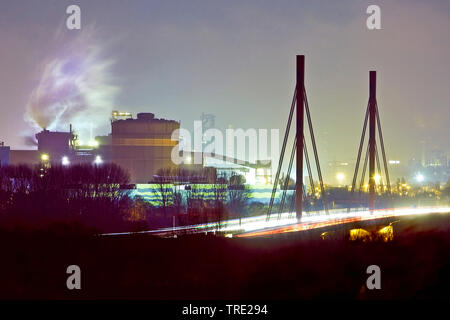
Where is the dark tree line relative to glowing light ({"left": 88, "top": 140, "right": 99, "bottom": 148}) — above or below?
below

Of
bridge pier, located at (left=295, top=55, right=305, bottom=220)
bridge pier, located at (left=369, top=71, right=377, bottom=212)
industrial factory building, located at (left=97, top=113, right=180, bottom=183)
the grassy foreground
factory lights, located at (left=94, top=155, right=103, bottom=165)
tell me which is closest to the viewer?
the grassy foreground

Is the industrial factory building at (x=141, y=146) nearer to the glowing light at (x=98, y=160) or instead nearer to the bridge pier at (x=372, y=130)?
the glowing light at (x=98, y=160)

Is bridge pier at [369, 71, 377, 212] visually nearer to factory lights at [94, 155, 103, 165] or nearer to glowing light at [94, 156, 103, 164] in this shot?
factory lights at [94, 155, 103, 165]

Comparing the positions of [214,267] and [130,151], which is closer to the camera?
[214,267]

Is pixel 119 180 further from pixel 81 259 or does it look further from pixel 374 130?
pixel 81 259

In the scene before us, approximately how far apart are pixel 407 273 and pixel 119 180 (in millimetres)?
46342

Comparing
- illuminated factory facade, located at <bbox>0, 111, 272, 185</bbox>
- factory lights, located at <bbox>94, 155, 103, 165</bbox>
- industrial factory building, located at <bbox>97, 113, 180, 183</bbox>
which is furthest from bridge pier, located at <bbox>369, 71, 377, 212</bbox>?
factory lights, located at <bbox>94, 155, 103, 165</bbox>

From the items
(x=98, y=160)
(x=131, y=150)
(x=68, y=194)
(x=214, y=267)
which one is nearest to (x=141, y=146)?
(x=131, y=150)

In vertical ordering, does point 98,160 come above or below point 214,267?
above

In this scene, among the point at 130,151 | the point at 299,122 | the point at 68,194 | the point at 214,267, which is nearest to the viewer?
the point at 214,267

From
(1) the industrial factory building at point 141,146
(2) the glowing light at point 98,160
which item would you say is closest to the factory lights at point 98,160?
(2) the glowing light at point 98,160

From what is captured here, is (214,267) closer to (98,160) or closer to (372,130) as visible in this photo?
(372,130)

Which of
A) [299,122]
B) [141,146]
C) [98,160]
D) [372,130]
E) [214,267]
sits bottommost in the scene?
[214,267]

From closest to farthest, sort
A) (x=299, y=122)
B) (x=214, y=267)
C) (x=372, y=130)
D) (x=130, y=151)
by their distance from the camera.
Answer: (x=214, y=267) → (x=299, y=122) → (x=372, y=130) → (x=130, y=151)
